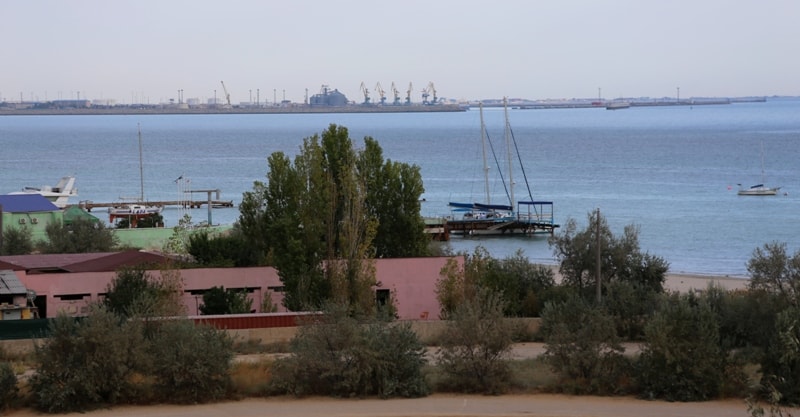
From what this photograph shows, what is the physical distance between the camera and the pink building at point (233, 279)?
83.4 ft

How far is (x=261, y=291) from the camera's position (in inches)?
1055

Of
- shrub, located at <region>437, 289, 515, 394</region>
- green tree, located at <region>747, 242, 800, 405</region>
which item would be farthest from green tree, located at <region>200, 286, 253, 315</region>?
green tree, located at <region>747, 242, 800, 405</region>

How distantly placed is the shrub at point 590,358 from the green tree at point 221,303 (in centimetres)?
806

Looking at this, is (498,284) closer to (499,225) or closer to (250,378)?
(250,378)

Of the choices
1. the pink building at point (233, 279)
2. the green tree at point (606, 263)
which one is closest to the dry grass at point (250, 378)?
the pink building at point (233, 279)

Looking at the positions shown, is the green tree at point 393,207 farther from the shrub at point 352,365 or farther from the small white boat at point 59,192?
the small white boat at point 59,192

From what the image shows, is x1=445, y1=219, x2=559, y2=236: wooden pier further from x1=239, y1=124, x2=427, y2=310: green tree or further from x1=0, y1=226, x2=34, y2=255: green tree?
x1=239, y1=124, x2=427, y2=310: green tree

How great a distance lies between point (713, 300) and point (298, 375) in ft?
32.1

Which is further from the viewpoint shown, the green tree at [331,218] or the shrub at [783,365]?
the green tree at [331,218]

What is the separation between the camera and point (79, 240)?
1382 inches

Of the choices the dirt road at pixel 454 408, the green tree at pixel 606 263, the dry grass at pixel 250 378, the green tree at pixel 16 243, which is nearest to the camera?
the dirt road at pixel 454 408

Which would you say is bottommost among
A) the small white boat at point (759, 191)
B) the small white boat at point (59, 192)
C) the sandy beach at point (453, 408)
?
the small white boat at point (759, 191)

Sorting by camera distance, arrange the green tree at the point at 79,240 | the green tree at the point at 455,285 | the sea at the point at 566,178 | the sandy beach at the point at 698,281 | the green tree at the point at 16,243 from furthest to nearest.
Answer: the sea at the point at 566,178 → the sandy beach at the point at 698,281 → the green tree at the point at 79,240 → the green tree at the point at 16,243 → the green tree at the point at 455,285

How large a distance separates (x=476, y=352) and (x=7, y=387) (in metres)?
7.82
